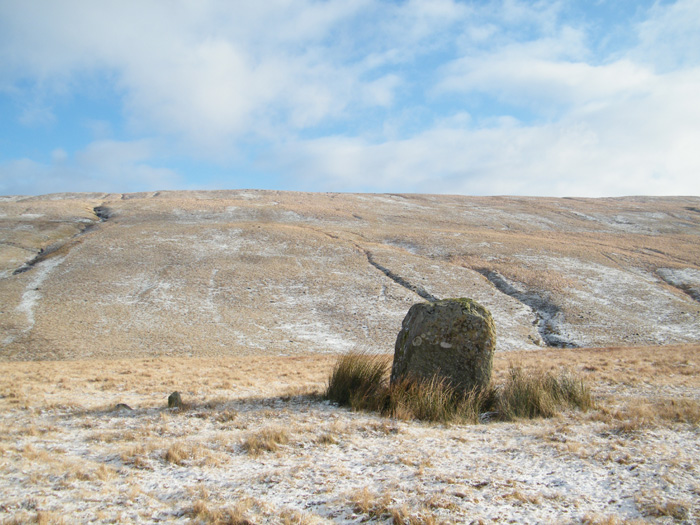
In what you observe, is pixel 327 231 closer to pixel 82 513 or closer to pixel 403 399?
pixel 403 399

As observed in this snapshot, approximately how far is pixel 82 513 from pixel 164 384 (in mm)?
8133

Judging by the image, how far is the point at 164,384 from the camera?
39.9ft

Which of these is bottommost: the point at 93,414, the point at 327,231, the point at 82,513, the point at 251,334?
the point at 251,334

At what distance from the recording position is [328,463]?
19.3 feet

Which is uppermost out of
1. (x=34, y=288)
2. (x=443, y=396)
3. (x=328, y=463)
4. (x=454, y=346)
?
(x=454, y=346)

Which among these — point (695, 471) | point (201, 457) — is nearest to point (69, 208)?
point (201, 457)

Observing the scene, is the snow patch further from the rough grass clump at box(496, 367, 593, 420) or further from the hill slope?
the rough grass clump at box(496, 367, 593, 420)

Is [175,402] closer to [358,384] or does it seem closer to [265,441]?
[265,441]

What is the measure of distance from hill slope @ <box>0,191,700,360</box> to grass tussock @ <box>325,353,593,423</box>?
49.6 ft

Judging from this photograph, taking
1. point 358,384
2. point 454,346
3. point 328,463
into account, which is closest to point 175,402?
point 358,384

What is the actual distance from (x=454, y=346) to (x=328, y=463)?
3821 mm

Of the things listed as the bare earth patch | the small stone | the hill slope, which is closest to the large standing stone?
the bare earth patch

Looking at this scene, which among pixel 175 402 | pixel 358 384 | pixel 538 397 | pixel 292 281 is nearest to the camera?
pixel 538 397

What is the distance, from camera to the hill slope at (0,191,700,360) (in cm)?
2555
